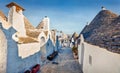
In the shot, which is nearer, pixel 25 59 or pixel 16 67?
pixel 16 67

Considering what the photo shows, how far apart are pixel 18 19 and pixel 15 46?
19.9 feet

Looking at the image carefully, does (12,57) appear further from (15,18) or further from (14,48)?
(15,18)

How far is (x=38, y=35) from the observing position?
81.6 ft

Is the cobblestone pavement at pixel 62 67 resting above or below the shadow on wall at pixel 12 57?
below

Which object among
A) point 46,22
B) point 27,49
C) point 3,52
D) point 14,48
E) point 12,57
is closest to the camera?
point 3,52

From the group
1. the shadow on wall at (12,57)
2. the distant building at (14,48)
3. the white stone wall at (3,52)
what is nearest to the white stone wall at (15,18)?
the distant building at (14,48)

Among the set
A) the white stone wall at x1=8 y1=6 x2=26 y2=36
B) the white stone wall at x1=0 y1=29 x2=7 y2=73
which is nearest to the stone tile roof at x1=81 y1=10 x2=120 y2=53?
the white stone wall at x1=0 y1=29 x2=7 y2=73

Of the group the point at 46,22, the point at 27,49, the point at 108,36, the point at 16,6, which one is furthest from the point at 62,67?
the point at 46,22

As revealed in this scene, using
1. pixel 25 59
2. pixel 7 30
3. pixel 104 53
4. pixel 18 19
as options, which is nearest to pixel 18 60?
pixel 25 59

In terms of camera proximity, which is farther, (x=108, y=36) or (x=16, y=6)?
(x=16, y=6)

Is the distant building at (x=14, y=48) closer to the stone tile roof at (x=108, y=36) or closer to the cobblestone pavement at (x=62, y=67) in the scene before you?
the cobblestone pavement at (x=62, y=67)

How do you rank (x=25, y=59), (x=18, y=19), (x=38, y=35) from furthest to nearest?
(x=38, y=35) < (x=18, y=19) < (x=25, y=59)

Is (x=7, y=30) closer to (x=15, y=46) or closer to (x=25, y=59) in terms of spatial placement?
(x=15, y=46)

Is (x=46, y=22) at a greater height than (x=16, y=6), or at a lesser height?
lesser
